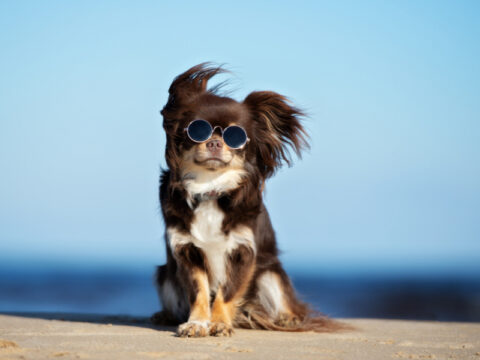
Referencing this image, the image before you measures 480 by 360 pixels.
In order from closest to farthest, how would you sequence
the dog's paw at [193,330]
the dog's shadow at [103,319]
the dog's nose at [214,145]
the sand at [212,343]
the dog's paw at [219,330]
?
the sand at [212,343], the dog's paw at [193,330], the dog's paw at [219,330], the dog's nose at [214,145], the dog's shadow at [103,319]

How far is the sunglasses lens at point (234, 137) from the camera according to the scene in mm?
4855

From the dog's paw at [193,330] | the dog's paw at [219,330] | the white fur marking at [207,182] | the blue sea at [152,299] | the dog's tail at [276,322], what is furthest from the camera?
the blue sea at [152,299]

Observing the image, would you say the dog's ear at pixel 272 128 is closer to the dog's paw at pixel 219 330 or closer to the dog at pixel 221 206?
the dog at pixel 221 206

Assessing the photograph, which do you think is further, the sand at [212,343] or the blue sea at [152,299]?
the blue sea at [152,299]

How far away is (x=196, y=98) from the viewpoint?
5.17 m

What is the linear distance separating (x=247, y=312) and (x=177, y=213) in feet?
3.50

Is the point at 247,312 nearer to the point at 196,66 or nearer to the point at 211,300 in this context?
the point at 211,300

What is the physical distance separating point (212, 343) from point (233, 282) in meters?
0.88

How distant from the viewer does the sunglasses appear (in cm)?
483

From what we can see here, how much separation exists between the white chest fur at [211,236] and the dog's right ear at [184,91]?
2.23 ft

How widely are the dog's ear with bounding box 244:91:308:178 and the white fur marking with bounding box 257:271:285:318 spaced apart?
Result: 2.78 feet

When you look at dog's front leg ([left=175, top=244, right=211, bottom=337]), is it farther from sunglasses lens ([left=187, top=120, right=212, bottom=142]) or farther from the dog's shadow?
sunglasses lens ([left=187, top=120, right=212, bottom=142])

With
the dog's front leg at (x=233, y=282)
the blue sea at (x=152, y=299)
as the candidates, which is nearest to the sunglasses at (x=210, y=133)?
the dog's front leg at (x=233, y=282)

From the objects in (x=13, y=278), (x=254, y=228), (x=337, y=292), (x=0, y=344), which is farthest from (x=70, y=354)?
(x=13, y=278)
